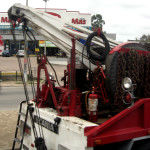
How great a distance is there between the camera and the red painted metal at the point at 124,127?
10.3 feet

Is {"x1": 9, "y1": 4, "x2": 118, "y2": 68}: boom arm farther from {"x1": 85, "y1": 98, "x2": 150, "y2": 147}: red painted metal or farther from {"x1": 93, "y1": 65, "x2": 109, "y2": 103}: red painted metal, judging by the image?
{"x1": 85, "y1": 98, "x2": 150, "y2": 147}: red painted metal

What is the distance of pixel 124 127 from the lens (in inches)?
136

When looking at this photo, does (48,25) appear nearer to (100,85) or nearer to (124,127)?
(100,85)

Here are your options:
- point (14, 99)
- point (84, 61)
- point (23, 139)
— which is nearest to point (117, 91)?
point (84, 61)

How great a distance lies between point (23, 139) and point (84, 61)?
5.97 feet

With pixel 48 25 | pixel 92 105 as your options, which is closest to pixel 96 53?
pixel 48 25

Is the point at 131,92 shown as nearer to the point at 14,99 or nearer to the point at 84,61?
the point at 84,61

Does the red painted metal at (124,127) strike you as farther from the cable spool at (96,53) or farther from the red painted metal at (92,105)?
the cable spool at (96,53)

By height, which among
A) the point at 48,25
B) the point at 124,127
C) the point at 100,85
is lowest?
the point at 124,127

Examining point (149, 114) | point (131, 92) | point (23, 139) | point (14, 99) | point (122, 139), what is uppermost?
point (131, 92)

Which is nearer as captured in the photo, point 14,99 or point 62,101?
point 62,101

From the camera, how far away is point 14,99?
13.5 m

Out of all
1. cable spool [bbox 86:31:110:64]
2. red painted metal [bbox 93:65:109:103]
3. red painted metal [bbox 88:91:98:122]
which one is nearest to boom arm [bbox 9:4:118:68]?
cable spool [bbox 86:31:110:64]

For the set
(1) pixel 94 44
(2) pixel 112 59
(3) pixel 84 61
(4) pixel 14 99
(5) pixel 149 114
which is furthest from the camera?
(4) pixel 14 99
